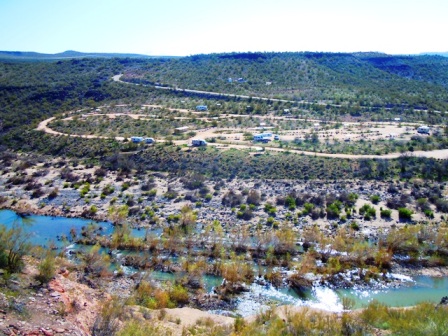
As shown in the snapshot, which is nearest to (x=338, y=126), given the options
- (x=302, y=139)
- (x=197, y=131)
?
(x=302, y=139)

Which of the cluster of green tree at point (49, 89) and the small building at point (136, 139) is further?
the cluster of green tree at point (49, 89)

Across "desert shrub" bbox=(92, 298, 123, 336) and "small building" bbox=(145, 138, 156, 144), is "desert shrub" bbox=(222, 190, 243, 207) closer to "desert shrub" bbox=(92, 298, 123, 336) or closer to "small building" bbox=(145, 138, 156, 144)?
"desert shrub" bbox=(92, 298, 123, 336)

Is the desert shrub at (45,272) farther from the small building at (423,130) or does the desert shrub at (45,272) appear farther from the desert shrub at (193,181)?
the small building at (423,130)

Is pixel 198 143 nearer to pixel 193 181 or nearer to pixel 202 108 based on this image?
pixel 193 181

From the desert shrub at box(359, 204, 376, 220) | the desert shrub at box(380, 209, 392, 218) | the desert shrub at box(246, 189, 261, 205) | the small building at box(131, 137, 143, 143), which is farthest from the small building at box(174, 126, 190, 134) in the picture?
the desert shrub at box(380, 209, 392, 218)

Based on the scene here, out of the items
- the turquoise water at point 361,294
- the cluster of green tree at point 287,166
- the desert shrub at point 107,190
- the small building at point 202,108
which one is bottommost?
the turquoise water at point 361,294

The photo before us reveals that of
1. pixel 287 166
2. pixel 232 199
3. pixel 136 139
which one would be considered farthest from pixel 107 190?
pixel 287 166

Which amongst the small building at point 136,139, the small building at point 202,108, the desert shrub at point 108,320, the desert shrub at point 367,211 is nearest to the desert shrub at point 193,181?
the small building at point 136,139

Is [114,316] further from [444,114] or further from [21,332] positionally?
[444,114]

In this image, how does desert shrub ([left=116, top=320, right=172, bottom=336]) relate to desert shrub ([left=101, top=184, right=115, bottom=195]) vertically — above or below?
above
